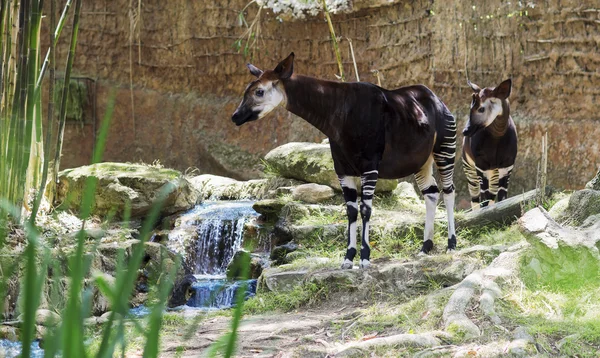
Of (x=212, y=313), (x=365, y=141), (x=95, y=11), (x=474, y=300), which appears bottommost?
(x=212, y=313)

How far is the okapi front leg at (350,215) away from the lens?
17.6 feet

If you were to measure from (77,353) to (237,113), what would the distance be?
423 cm

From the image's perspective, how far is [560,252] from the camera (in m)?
4.22

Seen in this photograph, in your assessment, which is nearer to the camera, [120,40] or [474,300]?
[474,300]

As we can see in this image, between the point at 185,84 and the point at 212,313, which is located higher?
the point at 185,84

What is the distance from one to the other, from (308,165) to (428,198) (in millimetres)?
2699

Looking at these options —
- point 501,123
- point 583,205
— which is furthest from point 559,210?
point 501,123

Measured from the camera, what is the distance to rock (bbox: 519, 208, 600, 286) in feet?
13.7

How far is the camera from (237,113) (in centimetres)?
518

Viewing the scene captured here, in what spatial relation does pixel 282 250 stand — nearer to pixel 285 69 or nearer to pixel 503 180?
pixel 285 69

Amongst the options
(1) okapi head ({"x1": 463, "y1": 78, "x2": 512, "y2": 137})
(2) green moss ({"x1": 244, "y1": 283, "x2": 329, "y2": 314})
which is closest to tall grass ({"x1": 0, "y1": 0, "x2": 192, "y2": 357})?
(2) green moss ({"x1": 244, "y1": 283, "x2": 329, "y2": 314})

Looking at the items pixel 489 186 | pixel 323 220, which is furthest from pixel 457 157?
pixel 323 220

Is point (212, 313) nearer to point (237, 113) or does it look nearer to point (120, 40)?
point (237, 113)

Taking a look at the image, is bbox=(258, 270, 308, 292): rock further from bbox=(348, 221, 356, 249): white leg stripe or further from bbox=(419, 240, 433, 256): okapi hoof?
bbox=(419, 240, 433, 256): okapi hoof
